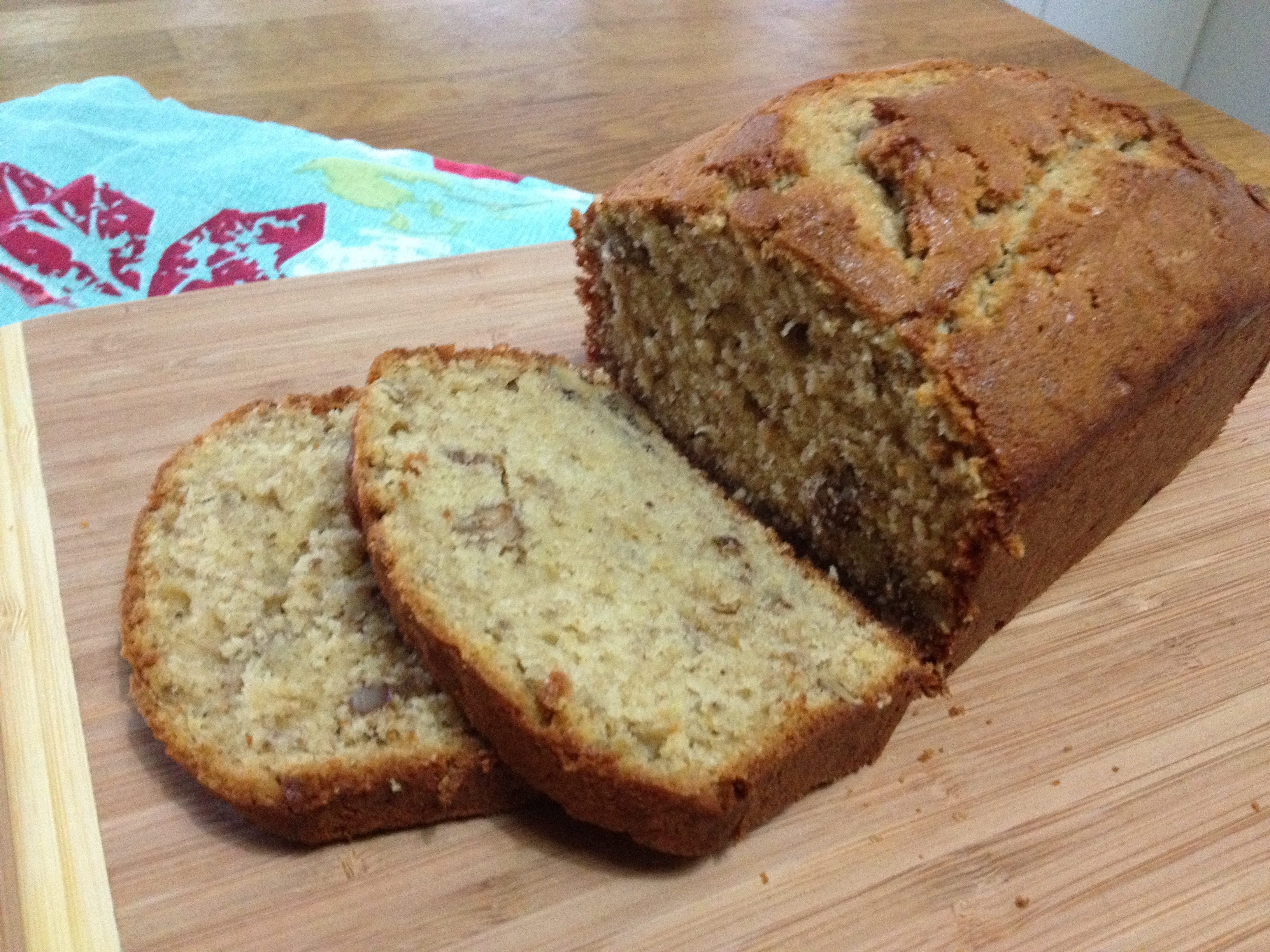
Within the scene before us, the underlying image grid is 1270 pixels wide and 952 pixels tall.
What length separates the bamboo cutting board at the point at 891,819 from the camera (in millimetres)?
1511

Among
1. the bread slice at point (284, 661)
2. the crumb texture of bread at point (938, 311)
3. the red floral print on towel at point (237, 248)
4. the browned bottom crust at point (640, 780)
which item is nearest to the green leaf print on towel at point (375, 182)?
the red floral print on towel at point (237, 248)

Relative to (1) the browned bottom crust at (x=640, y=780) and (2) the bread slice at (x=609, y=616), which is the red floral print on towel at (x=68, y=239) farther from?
(1) the browned bottom crust at (x=640, y=780)

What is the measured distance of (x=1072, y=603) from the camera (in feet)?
6.78

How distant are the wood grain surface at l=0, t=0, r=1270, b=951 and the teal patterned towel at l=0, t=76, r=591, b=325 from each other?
45cm

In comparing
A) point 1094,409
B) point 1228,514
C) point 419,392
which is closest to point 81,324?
point 419,392

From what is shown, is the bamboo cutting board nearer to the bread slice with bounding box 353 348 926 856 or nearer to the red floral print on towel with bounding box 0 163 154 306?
the bread slice with bounding box 353 348 926 856

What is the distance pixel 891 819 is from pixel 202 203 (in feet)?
8.60

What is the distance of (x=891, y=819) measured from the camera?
1.68 metres

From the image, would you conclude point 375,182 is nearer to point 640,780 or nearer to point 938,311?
point 938,311

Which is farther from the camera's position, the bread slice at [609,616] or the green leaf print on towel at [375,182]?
the green leaf print on towel at [375,182]

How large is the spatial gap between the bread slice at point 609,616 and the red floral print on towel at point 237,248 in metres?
1.13

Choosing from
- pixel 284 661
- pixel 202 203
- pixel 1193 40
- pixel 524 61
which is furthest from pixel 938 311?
pixel 1193 40

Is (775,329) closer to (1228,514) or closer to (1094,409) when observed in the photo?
(1094,409)

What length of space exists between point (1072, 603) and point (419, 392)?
1.33 m
